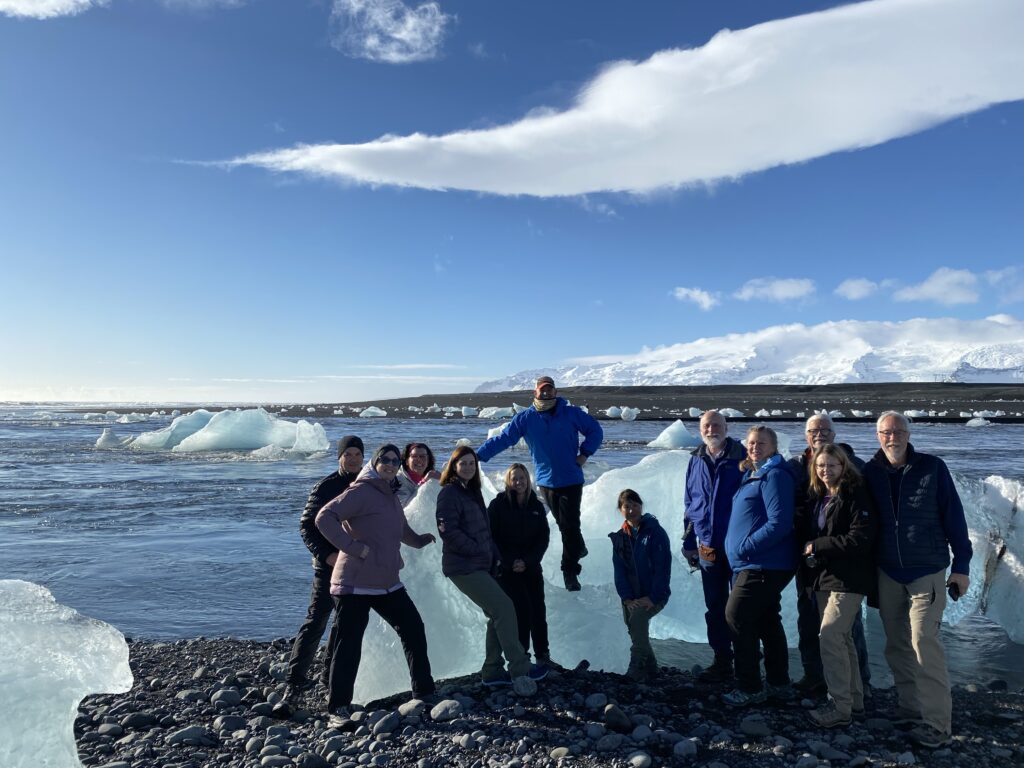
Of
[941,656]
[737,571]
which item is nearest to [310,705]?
[737,571]

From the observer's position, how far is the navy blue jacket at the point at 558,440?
5.55 m

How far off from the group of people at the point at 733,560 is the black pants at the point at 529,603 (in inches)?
0.5

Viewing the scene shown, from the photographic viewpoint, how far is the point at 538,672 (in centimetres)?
492

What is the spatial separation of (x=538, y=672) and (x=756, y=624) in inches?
55.2

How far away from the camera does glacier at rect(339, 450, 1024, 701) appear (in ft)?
17.3

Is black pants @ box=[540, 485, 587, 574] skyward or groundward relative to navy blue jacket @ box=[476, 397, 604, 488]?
groundward

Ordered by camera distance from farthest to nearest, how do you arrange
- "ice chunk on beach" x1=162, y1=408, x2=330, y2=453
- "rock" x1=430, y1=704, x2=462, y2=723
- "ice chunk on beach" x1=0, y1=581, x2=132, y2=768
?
"ice chunk on beach" x1=162, y1=408, x2=330, y2=453
"rock" x1=430, y1=704, x2=462, y2=723
"ice chunk on beach" x1=0, y1=581, x2=132, y2=768

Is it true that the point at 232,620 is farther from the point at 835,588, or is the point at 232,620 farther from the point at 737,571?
the point at 835,588

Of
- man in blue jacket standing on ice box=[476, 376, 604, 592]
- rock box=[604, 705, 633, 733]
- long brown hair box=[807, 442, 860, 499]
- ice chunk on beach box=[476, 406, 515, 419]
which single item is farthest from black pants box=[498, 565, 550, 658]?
ice chunk on beach box=[476, 406, 515, 419]

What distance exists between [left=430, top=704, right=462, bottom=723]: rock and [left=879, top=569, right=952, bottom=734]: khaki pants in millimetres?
2475

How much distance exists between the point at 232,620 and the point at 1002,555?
6944 mm

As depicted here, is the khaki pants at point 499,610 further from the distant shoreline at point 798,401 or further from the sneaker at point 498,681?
the distant shoreline at point 798,401

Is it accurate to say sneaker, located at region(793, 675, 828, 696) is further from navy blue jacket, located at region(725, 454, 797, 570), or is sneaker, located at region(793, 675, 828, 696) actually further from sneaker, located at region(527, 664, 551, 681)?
sneaker, located at region(527, 664, 551, 681)

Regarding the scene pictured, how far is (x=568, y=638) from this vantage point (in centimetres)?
550
